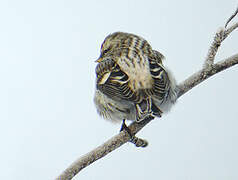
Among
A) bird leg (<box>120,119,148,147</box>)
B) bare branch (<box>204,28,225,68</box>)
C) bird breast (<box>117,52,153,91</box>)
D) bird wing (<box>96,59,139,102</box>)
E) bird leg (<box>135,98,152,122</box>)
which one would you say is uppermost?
bare branch (<box>204,28,225,68</box>)

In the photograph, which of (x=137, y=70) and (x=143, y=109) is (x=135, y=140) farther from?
(x=137, y=70)

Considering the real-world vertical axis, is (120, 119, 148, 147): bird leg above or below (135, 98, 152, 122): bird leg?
below

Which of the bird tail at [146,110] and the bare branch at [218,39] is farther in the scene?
the bare branch at [218,39]

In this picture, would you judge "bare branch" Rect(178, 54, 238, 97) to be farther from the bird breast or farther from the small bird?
the bird breast

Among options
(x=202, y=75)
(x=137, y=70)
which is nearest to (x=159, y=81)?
(x=137, y=70)

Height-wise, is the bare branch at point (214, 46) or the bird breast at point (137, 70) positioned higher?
the bare branch at point (214, 46)

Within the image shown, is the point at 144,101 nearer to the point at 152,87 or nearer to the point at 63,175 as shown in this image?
the point at 152,87

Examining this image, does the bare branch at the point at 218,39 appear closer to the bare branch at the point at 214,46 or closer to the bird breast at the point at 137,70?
the bare branch at the point at 214,46

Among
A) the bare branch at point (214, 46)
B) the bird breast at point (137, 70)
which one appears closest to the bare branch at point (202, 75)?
the bare branch at point (214, 46)

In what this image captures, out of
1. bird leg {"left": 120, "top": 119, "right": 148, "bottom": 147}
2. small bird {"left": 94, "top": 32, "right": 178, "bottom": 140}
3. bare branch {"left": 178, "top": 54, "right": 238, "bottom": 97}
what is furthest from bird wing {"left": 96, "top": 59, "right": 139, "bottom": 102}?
bare branch {"left": 178, "top": 54, "right": 238, "bottom": 97}
